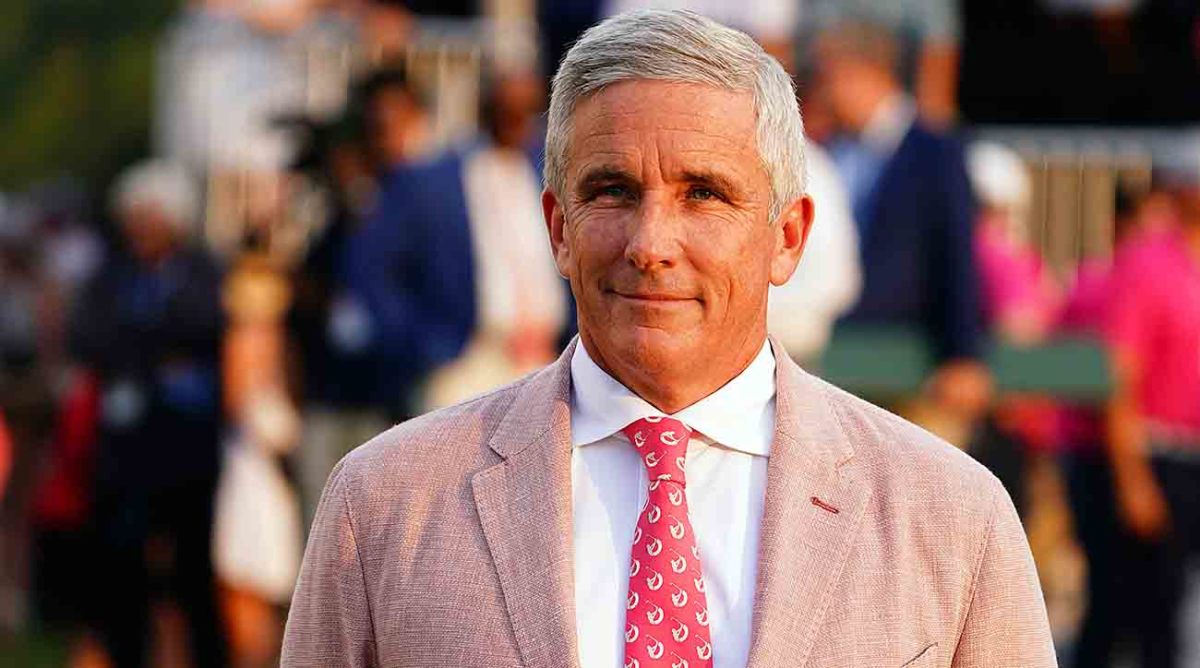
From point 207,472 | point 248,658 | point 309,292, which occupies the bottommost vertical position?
point 248,658

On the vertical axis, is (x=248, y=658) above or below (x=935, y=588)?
below

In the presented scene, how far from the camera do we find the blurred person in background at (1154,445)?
8.91 metres

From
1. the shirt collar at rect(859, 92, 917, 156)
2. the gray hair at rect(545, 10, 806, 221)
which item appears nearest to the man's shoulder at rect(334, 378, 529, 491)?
the gray hair at rect(545, 10, 806, 221)

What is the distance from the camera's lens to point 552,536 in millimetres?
3146

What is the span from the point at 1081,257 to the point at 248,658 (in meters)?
4.00

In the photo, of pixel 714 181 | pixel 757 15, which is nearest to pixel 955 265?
pixel 757 15

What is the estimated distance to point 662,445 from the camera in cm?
321

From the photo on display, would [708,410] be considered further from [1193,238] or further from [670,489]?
[1193,238]

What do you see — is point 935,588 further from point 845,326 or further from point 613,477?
point 845,326

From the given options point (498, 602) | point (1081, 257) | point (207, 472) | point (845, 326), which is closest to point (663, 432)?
point (498, 602)

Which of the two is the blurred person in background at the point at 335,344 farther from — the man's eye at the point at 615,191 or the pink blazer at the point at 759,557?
the man's eye at the point at 615,191

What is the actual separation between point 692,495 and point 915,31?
5468 millimetres

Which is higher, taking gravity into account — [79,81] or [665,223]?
[665,223]

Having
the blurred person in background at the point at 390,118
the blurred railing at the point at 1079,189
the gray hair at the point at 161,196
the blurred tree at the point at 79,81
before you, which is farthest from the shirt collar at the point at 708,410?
the blurred tree at the point at 79,81
